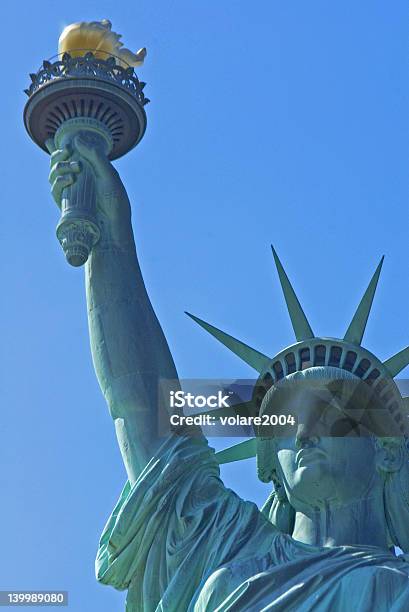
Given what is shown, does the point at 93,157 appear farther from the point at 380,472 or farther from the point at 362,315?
the point at 380,472

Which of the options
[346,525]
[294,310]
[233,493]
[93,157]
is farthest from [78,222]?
[346,525]

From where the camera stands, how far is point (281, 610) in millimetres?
17172

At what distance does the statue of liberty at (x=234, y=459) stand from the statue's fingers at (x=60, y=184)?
2 cm

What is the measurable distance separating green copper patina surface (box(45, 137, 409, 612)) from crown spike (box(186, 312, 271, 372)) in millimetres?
12

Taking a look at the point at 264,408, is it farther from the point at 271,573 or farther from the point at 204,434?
the point at 271,573

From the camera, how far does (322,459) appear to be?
18.6 meters

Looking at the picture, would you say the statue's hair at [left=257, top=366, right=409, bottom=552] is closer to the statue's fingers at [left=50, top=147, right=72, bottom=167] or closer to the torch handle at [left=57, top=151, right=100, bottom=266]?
the torch handle at [left=57, top=151, right=100, bottom=266]

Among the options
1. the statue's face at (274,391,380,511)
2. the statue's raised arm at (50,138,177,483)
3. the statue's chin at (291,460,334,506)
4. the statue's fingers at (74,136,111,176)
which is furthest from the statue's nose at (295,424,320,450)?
the statue's fingers at (74,136,111,176)

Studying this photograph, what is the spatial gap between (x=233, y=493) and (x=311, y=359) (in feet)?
4.77

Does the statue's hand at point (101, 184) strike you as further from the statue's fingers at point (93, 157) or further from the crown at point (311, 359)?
the crown at point (311, 359)

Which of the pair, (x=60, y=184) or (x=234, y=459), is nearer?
(x=234, y=459)

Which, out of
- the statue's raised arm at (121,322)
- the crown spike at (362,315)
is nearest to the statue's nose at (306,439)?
the crown spike at (362,315)

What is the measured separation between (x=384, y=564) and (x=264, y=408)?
7.32 ft

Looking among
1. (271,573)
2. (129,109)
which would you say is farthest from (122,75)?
(271,573)
